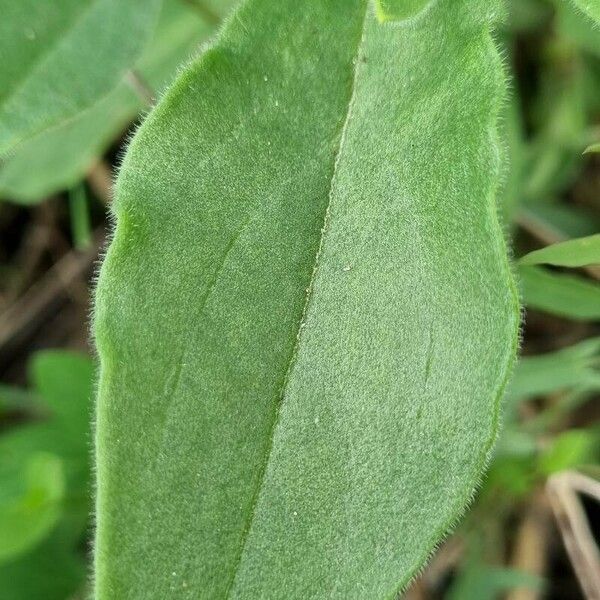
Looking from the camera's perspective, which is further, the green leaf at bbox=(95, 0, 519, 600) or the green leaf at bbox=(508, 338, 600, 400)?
the green leaf at bbox=(508, 338, 600, 400)

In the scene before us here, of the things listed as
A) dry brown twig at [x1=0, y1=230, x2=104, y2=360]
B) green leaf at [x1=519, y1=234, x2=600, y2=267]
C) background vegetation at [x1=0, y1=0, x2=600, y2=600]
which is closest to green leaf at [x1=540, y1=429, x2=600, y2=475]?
background vegetation at [x1=0, y1=0, x2=600, y2=600]

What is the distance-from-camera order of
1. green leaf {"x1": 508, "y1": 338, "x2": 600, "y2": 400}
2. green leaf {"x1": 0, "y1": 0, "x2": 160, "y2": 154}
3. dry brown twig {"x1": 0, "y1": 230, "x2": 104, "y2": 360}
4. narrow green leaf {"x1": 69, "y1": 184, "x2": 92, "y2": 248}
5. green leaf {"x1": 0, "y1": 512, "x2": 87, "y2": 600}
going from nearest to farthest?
green leaf {"x1": 0, "y1": 0, "x2": 160, "y2": 154}
green leaf {"x1": 508, "y1": 338, "x2": 600, "y2": 400}
green leaf {"x1": 0, "y1": 512, "x2": 87, "y2": 600}
narrow green leaf {"x1": 69, "y1": 184, "x2": 92, "y2": 248}
dry brown twig {"x1": 0, "y1": 230, "x2": 104, "y2": 360}

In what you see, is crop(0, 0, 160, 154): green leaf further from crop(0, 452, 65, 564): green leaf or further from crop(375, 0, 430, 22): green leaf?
crop(0, 452, 65, 564): green leaf

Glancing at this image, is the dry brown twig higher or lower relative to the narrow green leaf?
lower

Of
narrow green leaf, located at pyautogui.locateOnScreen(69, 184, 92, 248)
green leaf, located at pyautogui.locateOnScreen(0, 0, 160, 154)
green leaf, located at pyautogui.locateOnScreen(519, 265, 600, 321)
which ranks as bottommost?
green leaf, located at pyautogui.locateOnScreen(519, 265, 600, 321)

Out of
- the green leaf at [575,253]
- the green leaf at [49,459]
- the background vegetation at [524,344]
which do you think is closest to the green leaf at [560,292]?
the background vegetation at [524,344]

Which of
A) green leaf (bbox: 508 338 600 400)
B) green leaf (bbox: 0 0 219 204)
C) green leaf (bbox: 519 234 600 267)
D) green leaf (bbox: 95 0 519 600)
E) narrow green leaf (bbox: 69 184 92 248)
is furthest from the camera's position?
narrow green leaf (bbox: 69 184 92 248)

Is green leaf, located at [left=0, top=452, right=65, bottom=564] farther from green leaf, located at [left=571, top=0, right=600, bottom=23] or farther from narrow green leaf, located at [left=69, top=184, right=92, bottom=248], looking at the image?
green leaf, located at [left=571, top=0, right=600, bottom=23]

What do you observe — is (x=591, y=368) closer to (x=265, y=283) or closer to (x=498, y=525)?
(x=498, y=525)
